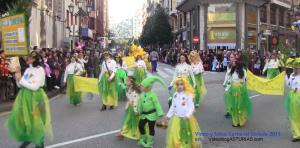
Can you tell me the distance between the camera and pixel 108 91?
14.5 m

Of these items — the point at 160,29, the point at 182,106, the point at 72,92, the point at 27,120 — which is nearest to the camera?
the point at 182,106

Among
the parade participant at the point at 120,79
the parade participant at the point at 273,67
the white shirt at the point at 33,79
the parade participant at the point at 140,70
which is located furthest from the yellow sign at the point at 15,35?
the parade participant at the point at 273,67

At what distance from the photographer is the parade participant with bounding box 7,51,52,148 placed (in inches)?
339

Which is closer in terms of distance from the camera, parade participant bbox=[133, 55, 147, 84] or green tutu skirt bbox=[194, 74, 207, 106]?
green tutu skirt bbox=[194, 74, 207, 106]

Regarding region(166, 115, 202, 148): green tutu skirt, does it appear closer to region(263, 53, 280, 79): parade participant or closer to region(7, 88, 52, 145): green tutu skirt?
region(7, 88, 52, 145): green tutu skirt

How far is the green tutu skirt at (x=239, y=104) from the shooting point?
11391 mm

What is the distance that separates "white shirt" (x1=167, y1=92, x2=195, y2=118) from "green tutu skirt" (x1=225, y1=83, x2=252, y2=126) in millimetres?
3289

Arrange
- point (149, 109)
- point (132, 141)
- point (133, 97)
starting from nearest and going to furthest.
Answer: point (149, 109), point (133, 97), point (132, 141)

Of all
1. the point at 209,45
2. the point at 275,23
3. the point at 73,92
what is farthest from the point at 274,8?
the point at 73,92

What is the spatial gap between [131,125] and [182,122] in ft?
5.87

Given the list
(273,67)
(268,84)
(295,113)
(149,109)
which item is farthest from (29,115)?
(273,67)

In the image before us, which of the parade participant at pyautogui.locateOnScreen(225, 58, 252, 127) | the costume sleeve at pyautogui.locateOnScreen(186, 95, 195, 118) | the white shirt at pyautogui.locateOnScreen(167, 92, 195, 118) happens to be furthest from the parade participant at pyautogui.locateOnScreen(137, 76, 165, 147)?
the parade participant at pyautogui.locateOnScreen(225, 58, 252, 127)

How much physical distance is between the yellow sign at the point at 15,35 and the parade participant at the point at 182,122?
816 centimetres

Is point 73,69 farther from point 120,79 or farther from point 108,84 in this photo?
point 108,84
